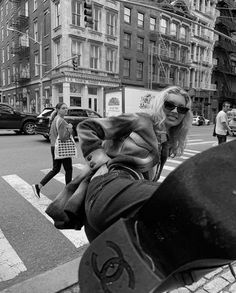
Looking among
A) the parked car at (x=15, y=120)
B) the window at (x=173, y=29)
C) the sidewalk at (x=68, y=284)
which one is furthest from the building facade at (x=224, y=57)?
the sidewalk at (x=68, y=284)

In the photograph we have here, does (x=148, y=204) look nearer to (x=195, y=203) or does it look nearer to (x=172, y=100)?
(x=195, y=203)

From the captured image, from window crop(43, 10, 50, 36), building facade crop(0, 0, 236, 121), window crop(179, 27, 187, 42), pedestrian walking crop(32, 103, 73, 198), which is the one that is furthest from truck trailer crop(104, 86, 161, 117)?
window crop(179, 27, 187, 42)

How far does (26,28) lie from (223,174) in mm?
39067

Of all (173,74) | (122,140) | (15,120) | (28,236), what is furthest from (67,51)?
(122,140)

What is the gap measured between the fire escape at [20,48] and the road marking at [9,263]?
34.2 m

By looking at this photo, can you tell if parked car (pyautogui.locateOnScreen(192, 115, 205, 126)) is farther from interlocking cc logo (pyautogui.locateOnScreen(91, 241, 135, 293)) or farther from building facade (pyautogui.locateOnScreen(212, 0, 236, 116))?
interlocking cc logo (pyautogui.locateOnScreen(91, 241, 135, 293))

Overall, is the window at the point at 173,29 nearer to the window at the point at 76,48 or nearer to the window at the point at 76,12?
the window at the point at 76,12

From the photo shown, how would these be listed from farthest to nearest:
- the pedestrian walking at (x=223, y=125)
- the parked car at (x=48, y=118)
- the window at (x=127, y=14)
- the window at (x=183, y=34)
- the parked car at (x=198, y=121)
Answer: the window at (x=183, y=34)
the parked car at (x=198, y=121)
the window at (x=127, y=14)
the parked car at (x=48, y=118)
the pedestrian walking at (x=223, y=125)

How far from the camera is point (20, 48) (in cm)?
3603

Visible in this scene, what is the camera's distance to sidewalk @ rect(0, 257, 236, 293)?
100 inches

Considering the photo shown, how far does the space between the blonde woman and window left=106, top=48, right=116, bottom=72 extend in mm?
30560

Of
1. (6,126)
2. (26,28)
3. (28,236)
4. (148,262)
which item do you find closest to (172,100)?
(148,262)

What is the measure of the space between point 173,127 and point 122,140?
0.48 metres

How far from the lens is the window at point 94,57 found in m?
29.9
